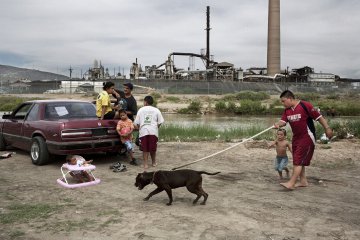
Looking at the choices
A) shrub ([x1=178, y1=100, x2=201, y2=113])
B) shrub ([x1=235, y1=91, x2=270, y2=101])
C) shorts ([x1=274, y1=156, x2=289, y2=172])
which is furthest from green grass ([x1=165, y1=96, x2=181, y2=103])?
shorts ([x1=274, y1=156, x2=289, y2=172])

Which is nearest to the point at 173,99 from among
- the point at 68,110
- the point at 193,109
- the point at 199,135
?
the point at 193,109

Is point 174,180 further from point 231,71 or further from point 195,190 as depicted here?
point 231,71

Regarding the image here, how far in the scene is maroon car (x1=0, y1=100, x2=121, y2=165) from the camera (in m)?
8.72

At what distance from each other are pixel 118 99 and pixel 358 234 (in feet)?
21.0

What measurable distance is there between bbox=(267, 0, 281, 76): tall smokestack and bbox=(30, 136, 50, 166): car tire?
69767 mm

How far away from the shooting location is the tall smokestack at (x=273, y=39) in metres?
73.9

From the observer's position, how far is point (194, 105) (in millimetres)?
39875

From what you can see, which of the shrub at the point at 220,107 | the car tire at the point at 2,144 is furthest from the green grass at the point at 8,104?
the car tire at the point at 2,144

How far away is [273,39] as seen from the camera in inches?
2948

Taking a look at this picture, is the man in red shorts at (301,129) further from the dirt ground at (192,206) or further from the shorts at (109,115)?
the shorts at (109,115)

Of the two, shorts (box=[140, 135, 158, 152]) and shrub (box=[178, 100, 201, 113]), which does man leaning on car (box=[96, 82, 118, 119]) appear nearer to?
shorts (box=[140, 135, 158, 152])

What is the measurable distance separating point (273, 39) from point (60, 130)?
70565 millimetres

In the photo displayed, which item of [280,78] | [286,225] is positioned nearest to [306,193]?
[286,225]

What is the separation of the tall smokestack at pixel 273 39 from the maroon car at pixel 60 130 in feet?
225
